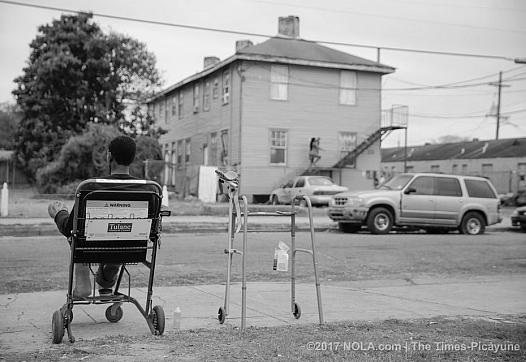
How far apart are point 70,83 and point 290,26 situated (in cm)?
1302

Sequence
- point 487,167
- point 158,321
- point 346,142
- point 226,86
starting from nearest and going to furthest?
point 158,321 < point 226,86 < point 346,142 < point 487,167

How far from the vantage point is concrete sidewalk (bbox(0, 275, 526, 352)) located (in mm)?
6078

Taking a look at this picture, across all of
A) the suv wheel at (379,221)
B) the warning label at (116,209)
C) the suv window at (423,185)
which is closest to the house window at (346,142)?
the suv window at (423,185)

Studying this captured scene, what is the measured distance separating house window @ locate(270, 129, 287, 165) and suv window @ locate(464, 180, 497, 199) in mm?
15447

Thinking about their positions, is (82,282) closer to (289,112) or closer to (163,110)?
(289,112)

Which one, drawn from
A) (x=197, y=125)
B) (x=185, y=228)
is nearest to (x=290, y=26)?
(x=197, y=125)

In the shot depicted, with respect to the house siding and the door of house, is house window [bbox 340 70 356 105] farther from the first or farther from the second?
the door of house

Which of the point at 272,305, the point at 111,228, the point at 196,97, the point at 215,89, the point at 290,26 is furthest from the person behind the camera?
the point at 196,97

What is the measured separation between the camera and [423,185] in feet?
69.6

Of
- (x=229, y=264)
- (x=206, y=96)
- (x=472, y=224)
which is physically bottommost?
(x=472, y=224)

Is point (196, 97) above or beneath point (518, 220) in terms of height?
above

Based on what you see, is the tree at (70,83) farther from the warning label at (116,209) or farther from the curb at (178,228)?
the warning label at (116,209)

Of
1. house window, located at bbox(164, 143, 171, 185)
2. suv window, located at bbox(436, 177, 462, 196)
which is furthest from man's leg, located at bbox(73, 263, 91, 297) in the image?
house window, located at bbox(164, 143, 171, 185)
